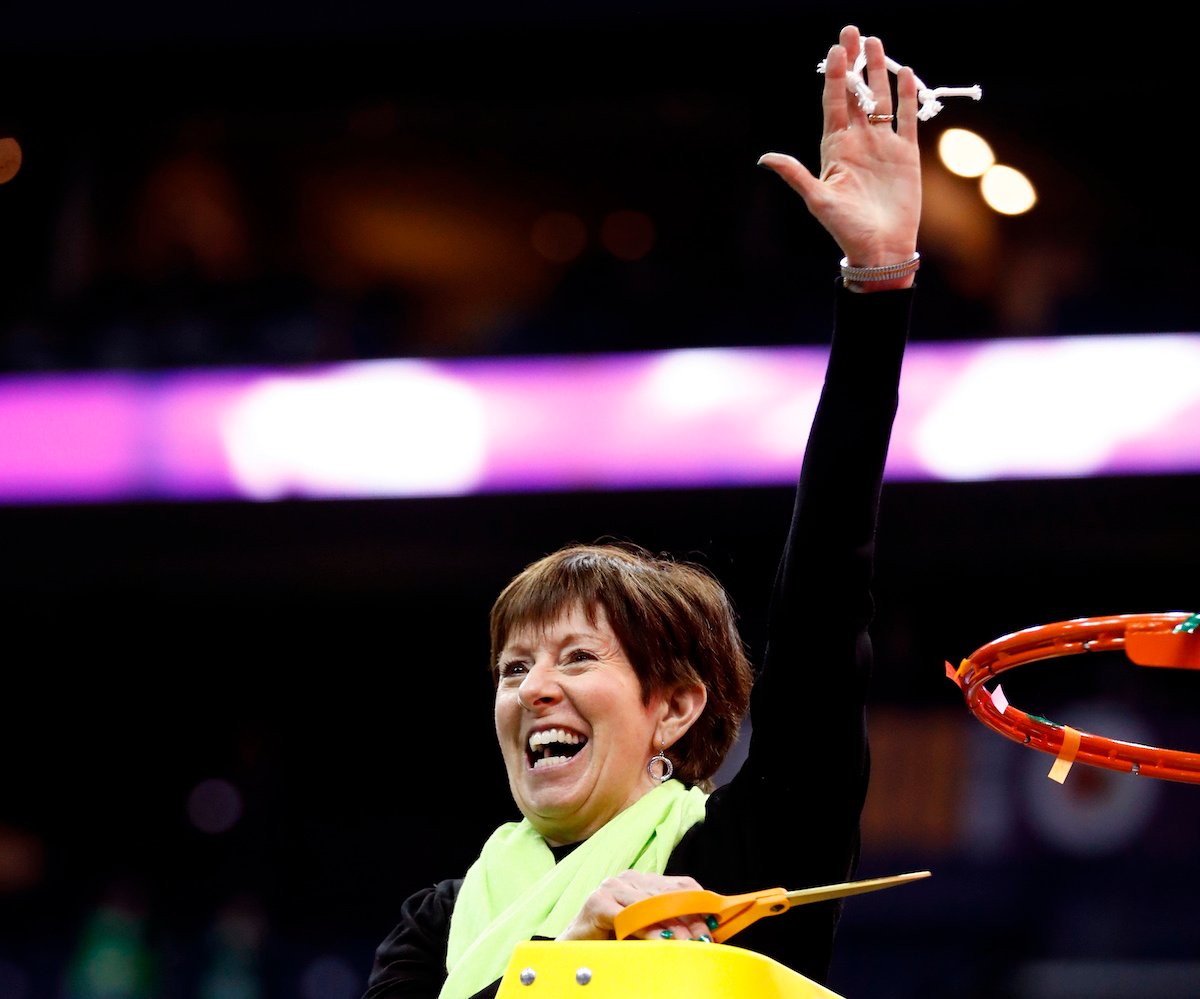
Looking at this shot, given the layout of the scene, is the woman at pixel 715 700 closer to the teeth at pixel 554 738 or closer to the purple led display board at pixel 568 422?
the teeth at pixel 554 738

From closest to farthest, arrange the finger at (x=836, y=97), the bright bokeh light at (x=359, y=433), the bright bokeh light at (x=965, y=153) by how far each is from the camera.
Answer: the finger at (x=836, y=97) < the bright bokeh light at (x=359, y=433) < the bright bokeh light at (x=965, y=153)

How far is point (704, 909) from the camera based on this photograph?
1.42 metres

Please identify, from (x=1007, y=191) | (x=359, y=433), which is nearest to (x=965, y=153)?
(x=1007, y=191)

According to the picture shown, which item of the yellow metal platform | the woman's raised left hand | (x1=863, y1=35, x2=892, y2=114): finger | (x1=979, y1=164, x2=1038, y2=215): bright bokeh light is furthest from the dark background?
the yellow metal platform

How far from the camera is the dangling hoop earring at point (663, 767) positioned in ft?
7.00

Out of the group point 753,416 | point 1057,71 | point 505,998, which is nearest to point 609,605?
point 505,998

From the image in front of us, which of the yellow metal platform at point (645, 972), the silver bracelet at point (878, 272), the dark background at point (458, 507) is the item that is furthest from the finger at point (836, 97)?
the dark background at point (458, 507)

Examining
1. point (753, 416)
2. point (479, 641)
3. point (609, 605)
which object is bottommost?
point (609, 605)

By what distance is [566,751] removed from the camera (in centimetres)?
211

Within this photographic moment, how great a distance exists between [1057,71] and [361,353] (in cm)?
273

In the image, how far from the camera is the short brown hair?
215 cm

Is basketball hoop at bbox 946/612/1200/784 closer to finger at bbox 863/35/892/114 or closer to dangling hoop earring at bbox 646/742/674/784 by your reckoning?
dangling hoop earring at bbox 646/742/674/784

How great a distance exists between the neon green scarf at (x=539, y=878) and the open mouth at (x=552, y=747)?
0.10 meters

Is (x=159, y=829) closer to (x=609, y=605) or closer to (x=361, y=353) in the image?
(x=361, y=353)
